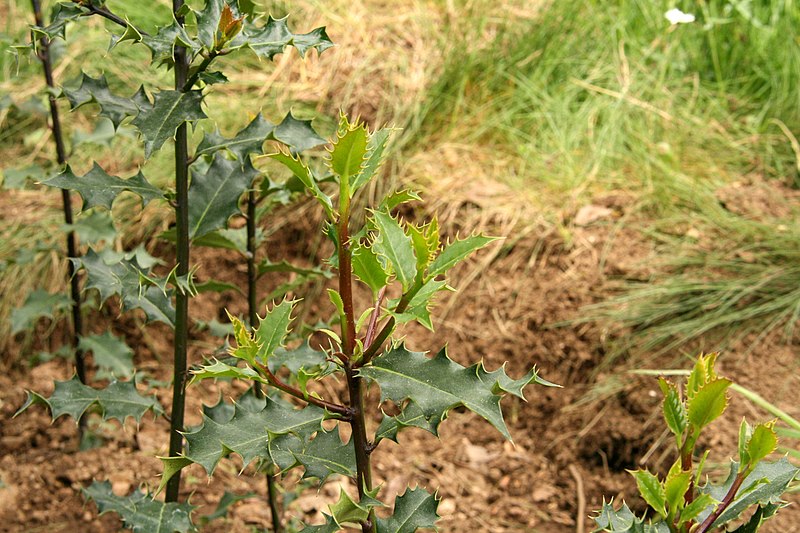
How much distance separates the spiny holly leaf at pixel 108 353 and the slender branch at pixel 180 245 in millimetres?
747

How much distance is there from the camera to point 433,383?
1152 mm

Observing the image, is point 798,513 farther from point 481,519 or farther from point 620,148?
point 620,148

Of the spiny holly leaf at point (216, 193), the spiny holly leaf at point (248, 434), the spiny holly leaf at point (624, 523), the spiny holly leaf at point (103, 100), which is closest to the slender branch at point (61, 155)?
the spiny holly leaf at point (103, 100)

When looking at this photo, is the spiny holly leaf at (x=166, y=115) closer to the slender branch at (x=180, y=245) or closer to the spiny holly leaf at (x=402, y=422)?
the slender branch at (x=180, y=245)

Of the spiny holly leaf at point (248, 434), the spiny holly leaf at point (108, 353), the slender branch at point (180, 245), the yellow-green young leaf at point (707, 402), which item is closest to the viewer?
the yellow-green young leaf at point (707, 402)

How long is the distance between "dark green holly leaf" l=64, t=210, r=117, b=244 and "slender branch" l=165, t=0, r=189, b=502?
795 mm

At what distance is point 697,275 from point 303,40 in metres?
1.79

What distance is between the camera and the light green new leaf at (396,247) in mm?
1098

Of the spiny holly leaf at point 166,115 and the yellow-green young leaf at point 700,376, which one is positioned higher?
the spiny holly leaf at point 166,115

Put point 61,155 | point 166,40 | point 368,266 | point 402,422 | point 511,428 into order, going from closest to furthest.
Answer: point 368,266 → point 402,422 → point 166,40 → point 61,155 → point 511,428

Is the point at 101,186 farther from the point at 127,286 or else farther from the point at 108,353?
the point at 108,353

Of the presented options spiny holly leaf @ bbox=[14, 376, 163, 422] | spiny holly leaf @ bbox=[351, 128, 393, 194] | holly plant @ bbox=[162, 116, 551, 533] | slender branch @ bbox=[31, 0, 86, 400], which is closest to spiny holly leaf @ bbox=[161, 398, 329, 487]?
holly plant @ bbox=[162, 116, 551, 533]

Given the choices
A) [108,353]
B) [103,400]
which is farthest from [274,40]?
[108,353]

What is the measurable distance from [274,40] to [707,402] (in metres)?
0.87
